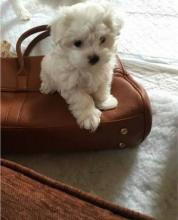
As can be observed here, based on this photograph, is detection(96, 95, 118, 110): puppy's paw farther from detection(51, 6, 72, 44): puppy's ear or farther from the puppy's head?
detection(51, 6, 72, 44): puppy's ear

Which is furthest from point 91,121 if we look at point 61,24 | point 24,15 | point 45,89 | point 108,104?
point 24,15

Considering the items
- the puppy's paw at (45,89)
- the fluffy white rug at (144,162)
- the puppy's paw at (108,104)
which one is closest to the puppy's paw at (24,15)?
the fluffy white rug at (144,162)

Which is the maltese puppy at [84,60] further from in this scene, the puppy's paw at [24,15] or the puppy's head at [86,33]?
the puppy's paw at [24,15]

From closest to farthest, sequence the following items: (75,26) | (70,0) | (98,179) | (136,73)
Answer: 1. (75,26)
2. (98,179)
3. (136,73)
4. (70,0)

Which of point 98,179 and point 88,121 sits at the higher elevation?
point 88,121

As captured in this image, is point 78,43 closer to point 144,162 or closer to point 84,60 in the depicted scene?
point 84,60

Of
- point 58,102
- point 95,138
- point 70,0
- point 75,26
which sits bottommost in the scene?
point 95,138

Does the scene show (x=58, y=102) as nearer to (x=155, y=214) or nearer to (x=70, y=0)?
(x=155, y=214)

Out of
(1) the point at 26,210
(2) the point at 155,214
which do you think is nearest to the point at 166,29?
(2) the point at 155,214
